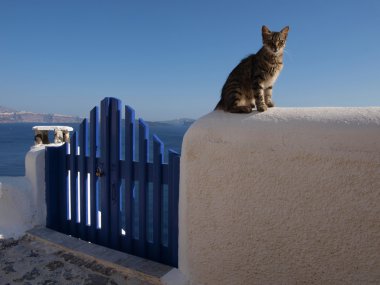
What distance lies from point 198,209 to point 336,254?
1.05 meters

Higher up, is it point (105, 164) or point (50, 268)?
point (105, 164)

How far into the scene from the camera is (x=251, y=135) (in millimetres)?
2277

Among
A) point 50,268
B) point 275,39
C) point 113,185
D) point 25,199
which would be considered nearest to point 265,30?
point 275,39

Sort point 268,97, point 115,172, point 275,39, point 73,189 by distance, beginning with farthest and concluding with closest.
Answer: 1. point 73,189
2. point 115,172
3. point 268,97
4. point 275,39

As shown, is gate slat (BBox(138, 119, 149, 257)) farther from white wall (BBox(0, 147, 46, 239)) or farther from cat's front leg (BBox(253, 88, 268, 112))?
white wall (BBox(0, 147, 46, 239))

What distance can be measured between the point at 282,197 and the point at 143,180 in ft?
4.66

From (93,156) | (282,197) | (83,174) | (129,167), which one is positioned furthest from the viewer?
(83,174)

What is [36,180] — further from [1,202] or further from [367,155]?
[367,155]

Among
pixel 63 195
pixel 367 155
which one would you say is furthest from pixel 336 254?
pixel 63 195

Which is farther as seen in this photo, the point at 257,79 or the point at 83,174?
the point at 83,174

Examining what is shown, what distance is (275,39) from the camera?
2615 mm

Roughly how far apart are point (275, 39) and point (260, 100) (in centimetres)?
54

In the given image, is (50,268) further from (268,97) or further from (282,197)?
(268,97)

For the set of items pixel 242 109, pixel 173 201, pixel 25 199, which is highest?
pixel 242 109
